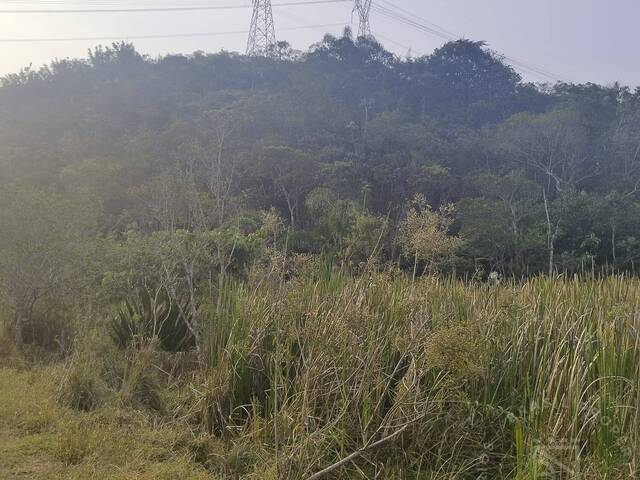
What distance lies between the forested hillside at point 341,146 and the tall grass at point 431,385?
943 mm

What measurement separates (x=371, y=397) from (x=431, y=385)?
0.38m

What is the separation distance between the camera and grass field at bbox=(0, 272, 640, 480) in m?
3.01

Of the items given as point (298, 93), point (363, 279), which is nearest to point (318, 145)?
point (298, 93)

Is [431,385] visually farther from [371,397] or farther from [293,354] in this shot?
[293,354]

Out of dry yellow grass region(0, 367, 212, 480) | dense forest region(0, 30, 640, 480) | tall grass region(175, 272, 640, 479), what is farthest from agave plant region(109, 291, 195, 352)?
tall grass region(175, 272, 640, 479)

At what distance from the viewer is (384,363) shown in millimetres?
3826

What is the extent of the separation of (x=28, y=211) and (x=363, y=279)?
4940 mm

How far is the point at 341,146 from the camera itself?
3447cm

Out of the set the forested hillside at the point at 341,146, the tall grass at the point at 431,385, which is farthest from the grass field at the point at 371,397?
the forested hillside at the point at 341,146

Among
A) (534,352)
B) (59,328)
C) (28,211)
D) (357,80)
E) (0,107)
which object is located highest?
(357,80)

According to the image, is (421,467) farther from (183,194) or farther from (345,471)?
(183,194)

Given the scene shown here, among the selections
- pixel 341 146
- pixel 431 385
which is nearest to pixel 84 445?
pixel 431 385

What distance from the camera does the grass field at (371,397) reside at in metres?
3.01

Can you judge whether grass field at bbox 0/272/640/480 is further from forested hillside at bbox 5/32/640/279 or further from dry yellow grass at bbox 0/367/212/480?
forested hillside at bbox 5/32/640/279
